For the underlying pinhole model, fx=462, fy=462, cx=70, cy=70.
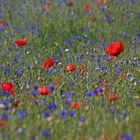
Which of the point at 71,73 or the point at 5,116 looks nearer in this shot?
the point at 5,116

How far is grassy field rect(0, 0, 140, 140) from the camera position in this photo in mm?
3135

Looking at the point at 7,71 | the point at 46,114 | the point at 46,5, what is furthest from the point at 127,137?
the point at 46,5

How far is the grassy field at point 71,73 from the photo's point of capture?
3.13 metres

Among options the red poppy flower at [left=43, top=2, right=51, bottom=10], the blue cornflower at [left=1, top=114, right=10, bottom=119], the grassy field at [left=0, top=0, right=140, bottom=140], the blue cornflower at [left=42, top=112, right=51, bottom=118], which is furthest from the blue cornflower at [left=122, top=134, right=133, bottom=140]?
→ the red poppy flower at [left=43, top=2, right=51, bottom=10]

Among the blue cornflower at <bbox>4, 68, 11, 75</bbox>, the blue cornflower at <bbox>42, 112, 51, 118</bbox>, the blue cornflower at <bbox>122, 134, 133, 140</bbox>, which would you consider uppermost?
the blue cornflower at <bbox>122, 134, 133, 140</bbox>

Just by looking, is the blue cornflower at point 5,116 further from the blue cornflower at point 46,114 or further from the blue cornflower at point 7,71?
the blue cornflower at point 7,71

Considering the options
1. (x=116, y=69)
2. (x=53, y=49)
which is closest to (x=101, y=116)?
(x=116, y=69)

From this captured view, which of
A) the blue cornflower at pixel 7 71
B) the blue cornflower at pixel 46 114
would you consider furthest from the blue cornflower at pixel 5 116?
the blue cornflower at pixel 7 71

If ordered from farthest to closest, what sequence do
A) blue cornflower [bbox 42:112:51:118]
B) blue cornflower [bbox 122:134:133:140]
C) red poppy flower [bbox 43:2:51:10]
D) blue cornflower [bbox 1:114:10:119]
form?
red poppy flower [bbox 43:2:51:10] < blue cornflower [bbox 42:112:51:118] < blue cornflower [bbox 1:114:10:119] < blue cornflower [bbox 122:134:133:140]

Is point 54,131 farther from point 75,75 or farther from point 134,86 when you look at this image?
point 75,75

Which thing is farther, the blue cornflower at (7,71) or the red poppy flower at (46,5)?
the red poppy flower at (46,5)

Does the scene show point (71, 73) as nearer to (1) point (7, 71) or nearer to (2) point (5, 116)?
(1) point (7, 71)

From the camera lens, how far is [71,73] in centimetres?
451

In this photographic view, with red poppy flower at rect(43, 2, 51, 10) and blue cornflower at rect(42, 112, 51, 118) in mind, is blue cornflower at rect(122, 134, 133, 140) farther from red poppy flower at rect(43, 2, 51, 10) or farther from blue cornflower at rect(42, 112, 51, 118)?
red poppy flower at rect(43, 2, 51, 10)
